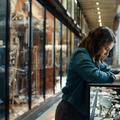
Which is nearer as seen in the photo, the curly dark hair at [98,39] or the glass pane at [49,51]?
the curly dark hair at [98,39]

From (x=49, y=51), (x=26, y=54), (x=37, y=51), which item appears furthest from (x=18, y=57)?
(x=49, y=51)

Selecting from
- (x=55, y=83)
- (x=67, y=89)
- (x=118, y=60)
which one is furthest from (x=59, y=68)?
(x=67, y=89)

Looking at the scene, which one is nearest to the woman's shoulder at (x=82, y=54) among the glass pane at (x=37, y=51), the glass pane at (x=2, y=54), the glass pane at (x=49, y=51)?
the glass pane at (x=2, y=54)

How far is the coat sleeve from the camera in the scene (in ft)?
7.30

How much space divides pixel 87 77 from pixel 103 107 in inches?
47.1

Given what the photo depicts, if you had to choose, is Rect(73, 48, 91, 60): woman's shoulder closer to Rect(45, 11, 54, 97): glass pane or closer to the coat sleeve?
the coat sleeve

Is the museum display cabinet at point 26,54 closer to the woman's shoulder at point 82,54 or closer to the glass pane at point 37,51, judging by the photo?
the glass pane at point 37,51

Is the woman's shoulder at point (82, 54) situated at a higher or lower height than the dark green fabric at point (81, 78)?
higher

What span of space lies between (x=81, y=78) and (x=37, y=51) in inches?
270

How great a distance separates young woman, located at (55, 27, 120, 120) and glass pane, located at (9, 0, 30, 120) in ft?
14.1

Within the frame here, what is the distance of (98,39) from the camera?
2.25 metres

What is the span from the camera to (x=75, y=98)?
230 centimetres

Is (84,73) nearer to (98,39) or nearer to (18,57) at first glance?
(98,39)

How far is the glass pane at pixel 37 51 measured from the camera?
8.63 m
